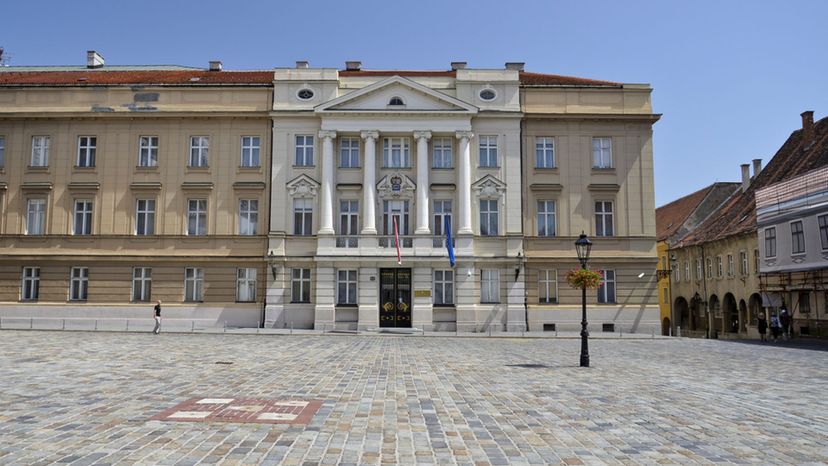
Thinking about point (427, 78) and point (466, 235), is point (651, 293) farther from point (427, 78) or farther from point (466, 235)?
point (427, 78)

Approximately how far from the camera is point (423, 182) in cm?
3653

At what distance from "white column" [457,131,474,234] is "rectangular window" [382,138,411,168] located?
3.03 meters

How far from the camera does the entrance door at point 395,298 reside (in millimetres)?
36062

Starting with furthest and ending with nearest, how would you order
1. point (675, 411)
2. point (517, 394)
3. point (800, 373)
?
point (800, 373), point (517, 394), point (675, 411)

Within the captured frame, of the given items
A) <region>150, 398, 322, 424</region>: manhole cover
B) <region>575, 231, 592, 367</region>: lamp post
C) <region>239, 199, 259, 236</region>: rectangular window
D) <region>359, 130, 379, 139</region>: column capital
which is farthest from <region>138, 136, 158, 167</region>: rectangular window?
<region>150, 398, 322, 424</region>: manhole cover

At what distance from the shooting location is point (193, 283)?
36656 millimetres

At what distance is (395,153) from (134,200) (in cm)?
1481

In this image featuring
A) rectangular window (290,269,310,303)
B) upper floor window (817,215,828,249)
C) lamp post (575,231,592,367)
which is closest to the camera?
lamp post (575,231,592,367)

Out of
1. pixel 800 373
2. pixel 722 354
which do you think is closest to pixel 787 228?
pixel 722 354

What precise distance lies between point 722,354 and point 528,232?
15.2 metres

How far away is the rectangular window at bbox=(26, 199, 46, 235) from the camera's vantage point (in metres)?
37.1

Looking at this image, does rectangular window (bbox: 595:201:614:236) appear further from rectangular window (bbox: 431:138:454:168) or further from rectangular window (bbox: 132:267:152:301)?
rectangular window (bbox: 132:267:152:301)

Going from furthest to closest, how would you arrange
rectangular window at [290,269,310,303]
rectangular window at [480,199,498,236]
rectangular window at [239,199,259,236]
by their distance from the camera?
rectangular window at [239,199,259,236], rectangular window at [480,199,498,236], rectangular window at [290,269,310,303]

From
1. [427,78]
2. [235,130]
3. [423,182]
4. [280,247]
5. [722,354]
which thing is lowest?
[722,354]
